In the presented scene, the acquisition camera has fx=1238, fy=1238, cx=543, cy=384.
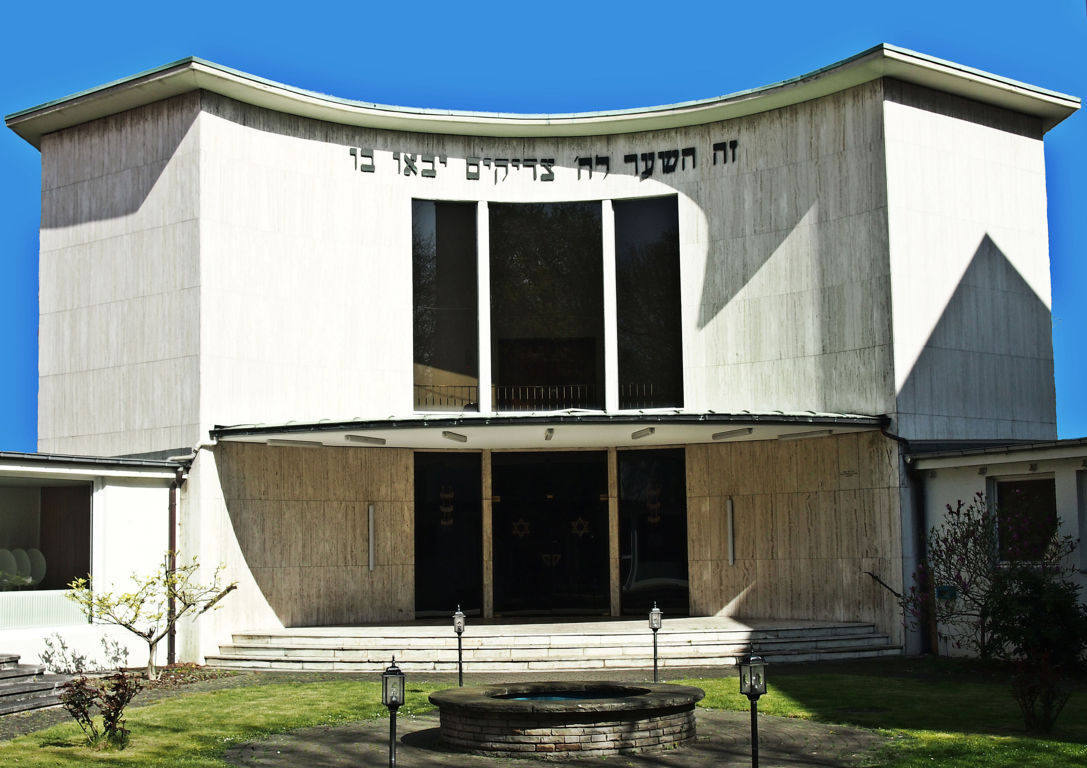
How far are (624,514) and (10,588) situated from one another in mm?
9464

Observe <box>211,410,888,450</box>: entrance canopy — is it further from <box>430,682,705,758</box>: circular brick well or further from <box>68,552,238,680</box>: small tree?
<box>430,682,705,758</box>: circular brick well

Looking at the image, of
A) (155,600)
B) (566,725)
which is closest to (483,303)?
(155,600)

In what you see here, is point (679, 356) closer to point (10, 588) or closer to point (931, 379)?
point (931, 379)

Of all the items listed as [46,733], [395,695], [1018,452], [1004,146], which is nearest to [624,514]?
[1018,452]

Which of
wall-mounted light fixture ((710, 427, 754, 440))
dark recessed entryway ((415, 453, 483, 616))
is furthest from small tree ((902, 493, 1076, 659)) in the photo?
dark recessed entryway ((415, 453, 483, 616))

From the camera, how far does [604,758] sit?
1012 centimetres

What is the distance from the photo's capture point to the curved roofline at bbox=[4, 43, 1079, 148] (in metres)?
18.1

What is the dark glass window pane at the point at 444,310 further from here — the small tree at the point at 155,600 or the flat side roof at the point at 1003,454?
the flat side roof at the point at 1003,454

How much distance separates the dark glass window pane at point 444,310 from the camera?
20.3m

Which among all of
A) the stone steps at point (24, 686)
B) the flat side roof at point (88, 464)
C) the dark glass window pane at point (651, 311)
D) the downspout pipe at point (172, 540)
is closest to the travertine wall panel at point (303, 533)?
the downspout pipe at point (172, 540)

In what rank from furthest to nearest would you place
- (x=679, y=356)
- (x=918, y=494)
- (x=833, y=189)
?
(x=679, y=356) < (x=833, y=189) < (x=918, y=494)

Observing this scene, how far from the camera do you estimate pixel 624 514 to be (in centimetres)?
2070

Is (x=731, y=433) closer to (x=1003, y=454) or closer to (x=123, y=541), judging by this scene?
(x=1003, y=454)

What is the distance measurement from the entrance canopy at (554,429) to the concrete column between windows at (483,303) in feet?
3.64
